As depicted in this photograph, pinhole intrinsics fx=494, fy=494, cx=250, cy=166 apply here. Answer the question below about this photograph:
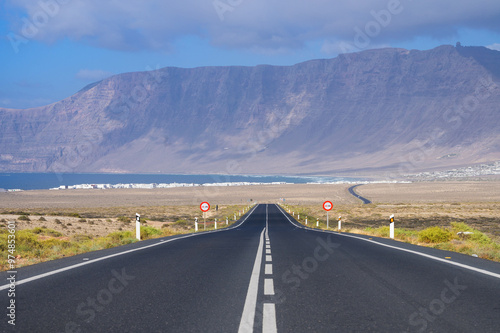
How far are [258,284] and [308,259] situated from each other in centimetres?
333

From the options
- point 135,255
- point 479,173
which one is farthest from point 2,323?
point 479,173

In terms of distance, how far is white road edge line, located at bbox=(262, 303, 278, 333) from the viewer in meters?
5.55

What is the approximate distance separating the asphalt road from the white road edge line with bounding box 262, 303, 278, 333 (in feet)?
0.04

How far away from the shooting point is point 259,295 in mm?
7363

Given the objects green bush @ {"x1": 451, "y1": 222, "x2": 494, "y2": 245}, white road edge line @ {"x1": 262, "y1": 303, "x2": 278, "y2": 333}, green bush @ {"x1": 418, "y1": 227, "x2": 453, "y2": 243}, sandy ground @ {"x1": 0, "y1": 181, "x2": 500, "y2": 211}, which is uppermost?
sandy ground @ {"x1": 0, "y1": 181, "x2": 500, "y2": 211}

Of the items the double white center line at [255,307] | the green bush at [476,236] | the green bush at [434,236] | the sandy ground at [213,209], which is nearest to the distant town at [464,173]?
the sandy ground at [213,209]

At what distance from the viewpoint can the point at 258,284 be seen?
825cm

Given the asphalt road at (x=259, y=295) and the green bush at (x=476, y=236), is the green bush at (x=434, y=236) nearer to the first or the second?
the green bush at (x=476, y=236)

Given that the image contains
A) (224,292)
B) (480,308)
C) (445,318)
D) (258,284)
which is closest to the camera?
(445,318)

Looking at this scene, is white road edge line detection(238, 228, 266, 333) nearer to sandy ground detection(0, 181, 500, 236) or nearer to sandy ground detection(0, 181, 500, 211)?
sandy ground detection(0, 181, 500, 236)

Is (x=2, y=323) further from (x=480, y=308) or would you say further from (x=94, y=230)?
(x=94, y=230)

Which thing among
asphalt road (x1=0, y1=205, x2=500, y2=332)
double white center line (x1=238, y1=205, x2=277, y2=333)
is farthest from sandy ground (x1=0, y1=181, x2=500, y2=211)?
double white center line (x1=238, y1=205, x2=277, y2=333)

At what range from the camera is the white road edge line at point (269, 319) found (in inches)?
219

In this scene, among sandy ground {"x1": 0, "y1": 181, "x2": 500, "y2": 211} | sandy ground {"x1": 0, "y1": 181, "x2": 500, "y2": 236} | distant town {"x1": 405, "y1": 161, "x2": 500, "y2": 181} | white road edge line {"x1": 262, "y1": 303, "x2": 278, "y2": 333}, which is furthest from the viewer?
distant town {"x1": 405, "y1": 161, "x2": 500, "y2": 181}
